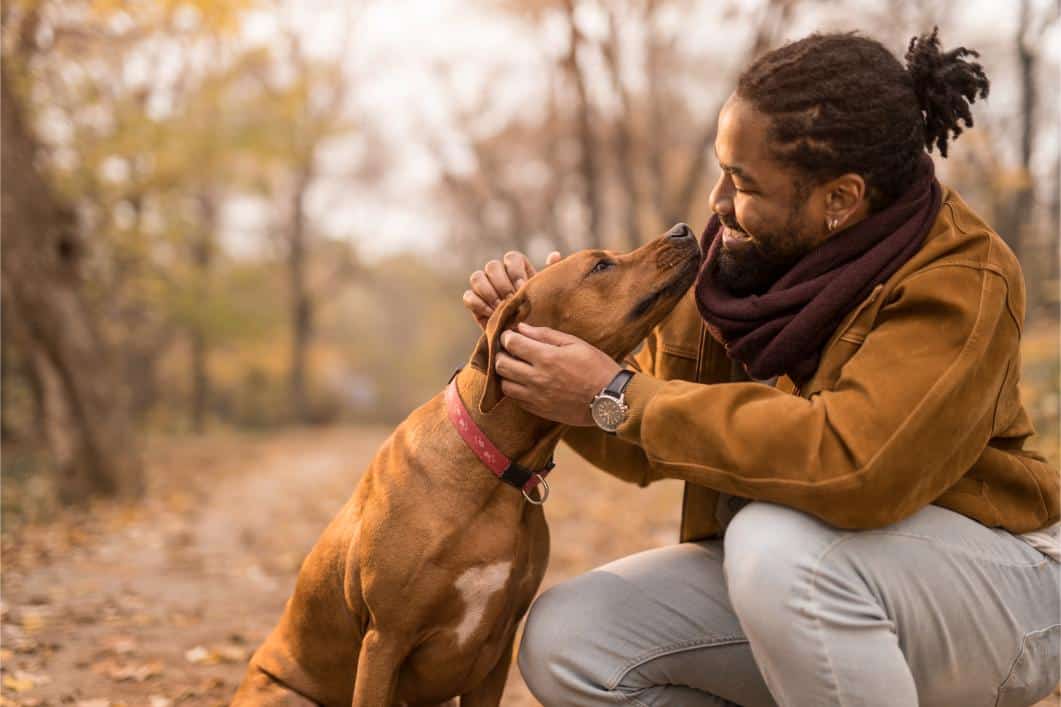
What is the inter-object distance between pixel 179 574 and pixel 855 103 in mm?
5361

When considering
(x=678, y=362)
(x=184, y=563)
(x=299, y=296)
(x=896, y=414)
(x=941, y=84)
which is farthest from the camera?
(x=299, y=296)

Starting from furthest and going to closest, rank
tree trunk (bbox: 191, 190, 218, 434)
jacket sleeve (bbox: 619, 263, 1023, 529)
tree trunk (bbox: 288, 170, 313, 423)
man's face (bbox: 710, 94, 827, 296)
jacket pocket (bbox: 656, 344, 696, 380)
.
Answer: tree trunk (bbox: 288, 170, 313, 423) → tree trunk (bbox: 191, 190, 218, 434) → jacket pocket (bbox: 656, 344, 696, 380) → man's face (bbox: 710, 94, 827, 296) → jacket sleeve (bbox: 619, 263, 1023, 529)

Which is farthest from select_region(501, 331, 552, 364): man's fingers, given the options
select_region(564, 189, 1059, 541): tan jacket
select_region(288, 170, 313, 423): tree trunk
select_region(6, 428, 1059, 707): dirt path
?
select_region(288, 170, 313, 423): tree trunk

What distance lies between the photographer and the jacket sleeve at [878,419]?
2209 mm

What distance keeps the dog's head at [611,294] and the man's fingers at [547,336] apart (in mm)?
96

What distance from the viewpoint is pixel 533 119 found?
83.4ft

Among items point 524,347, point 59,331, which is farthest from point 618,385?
point 59,331

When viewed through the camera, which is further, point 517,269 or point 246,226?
point 246,226

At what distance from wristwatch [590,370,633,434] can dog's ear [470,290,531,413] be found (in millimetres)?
315

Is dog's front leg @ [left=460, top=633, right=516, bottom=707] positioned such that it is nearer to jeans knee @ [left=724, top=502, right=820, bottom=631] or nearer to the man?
the man

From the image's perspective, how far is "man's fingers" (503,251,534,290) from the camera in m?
3.11

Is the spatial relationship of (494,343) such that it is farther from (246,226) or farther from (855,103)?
(246,226)

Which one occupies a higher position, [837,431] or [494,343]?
[494,343]

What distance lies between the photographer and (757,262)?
271 centimetres
